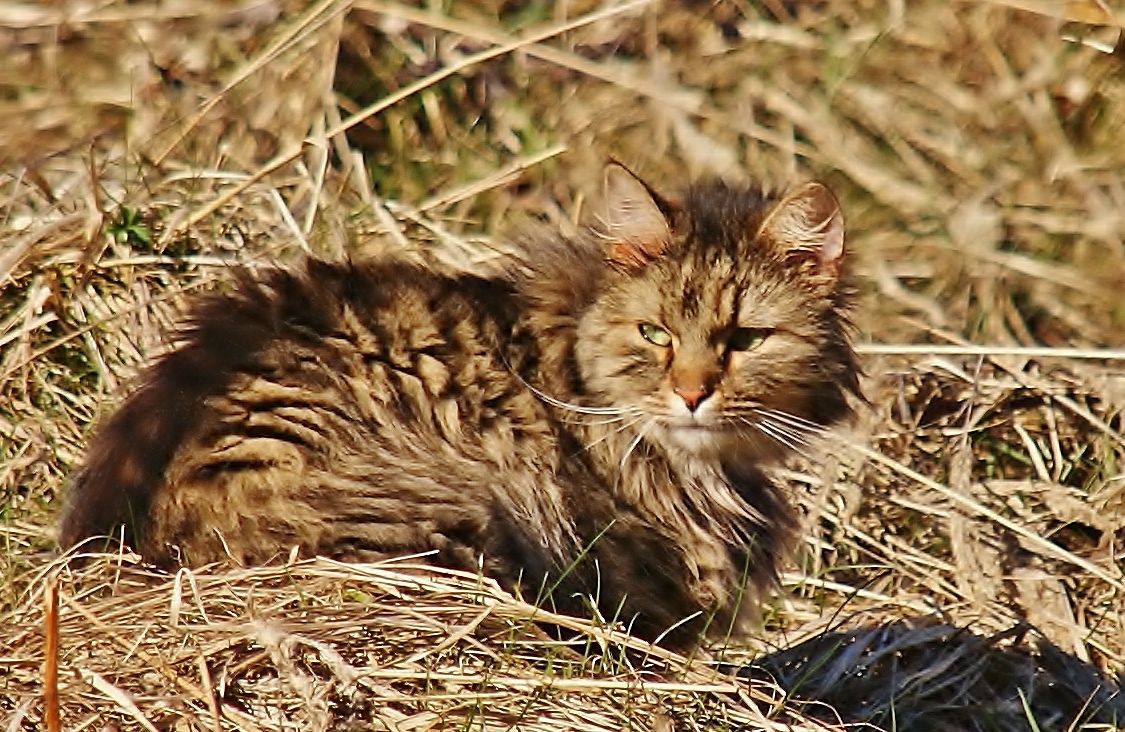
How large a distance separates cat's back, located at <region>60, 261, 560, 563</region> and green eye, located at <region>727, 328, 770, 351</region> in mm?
399

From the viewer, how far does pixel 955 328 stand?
15.5 ft

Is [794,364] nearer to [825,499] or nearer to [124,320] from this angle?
[825,499]

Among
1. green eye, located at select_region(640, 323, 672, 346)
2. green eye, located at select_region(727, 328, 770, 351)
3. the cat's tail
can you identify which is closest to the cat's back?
the cat's tail

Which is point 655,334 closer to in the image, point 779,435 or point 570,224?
point 779,435

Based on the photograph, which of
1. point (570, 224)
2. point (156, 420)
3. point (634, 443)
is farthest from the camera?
point (570, 224)

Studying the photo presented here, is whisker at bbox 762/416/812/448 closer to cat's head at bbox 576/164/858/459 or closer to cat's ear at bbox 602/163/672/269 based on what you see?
cat's head at bbox 576/164/858/459

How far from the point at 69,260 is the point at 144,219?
0.26 m

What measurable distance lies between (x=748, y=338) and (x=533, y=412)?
44cm

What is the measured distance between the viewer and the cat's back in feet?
9.37

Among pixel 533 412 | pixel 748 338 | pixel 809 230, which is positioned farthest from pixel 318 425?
pixel 809 230

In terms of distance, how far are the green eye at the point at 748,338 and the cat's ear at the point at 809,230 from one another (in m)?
0.16

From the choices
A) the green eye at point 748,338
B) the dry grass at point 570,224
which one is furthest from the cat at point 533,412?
the dry grass at point 570,224

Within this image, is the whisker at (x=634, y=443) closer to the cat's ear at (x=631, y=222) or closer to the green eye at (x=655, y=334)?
the green eye at (x=655, y=334)

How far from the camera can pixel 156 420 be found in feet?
9.51
